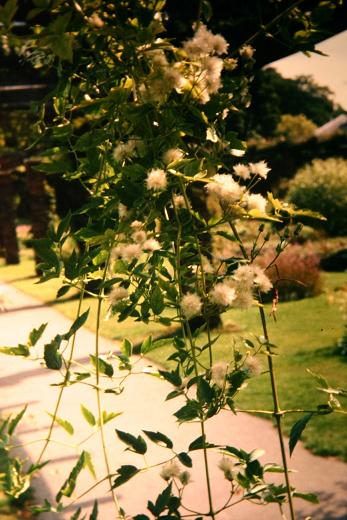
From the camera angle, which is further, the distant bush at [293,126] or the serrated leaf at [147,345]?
the distant bush at [293,126]

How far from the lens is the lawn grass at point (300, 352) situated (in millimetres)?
4730

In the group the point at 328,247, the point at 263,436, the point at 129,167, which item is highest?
the point at 129,167

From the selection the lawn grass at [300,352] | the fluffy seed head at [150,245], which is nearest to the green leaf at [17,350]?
the fluffy seed head at [150,245]

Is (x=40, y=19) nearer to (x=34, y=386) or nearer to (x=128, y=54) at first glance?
(x=128, y=54)

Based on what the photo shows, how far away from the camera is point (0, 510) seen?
369cm

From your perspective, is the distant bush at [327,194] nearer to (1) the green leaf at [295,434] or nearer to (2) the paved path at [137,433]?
(2) the paved path at [137,433]

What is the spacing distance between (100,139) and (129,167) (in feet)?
0.38

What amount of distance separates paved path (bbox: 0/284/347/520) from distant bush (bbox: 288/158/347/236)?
11.9 m

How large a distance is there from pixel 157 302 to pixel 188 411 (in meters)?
0.34

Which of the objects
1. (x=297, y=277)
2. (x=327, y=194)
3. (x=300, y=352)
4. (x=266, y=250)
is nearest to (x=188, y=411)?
(x=300, y=352)

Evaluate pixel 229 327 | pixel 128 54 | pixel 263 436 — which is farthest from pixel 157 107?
pixel 229 327

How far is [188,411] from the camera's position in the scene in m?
1.28

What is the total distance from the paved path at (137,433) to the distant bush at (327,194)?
11877 mm

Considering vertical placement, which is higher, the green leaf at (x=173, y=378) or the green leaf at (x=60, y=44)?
the green leaf at (x=60, y=44)
